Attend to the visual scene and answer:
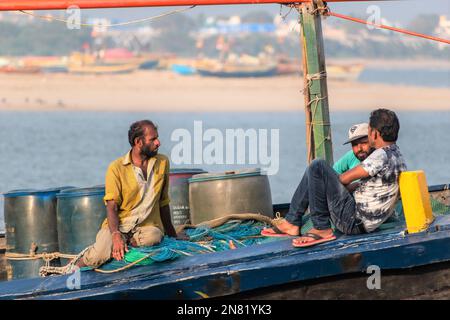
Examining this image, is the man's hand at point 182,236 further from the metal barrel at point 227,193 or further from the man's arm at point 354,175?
the man's arm at point 354,175

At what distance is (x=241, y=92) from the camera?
8181 cm

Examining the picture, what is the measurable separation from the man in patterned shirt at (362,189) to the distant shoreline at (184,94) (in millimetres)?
59002

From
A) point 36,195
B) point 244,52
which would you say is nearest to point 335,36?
point 244,52

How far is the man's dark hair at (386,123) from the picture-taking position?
23.3ft

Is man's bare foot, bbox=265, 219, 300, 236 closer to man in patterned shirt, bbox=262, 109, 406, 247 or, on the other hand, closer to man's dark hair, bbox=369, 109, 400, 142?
man in patterned shirt, bbox=262, 109, 406, 247

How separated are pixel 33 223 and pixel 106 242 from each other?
3.99ft

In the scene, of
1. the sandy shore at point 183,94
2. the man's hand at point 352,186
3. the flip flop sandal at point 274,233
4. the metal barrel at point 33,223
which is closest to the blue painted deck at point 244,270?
the man's hand at point 352,186

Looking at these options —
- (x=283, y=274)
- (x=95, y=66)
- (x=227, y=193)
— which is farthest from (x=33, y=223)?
Result: (x=95, y=66)

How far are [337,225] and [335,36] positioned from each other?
343ft

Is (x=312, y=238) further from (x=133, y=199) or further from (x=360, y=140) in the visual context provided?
(x=133, y=199)

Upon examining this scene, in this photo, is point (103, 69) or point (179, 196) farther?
point (103, 69)

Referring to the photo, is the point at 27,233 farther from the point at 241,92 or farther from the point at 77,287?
the point at 241,92

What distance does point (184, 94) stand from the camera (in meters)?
80.6

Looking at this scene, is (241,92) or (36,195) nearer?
(36,195)
